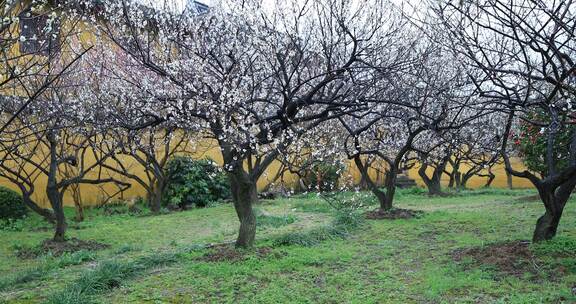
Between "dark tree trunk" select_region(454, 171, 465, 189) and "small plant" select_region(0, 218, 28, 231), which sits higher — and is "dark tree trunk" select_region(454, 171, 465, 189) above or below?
above

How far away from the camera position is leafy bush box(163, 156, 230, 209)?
13680mm

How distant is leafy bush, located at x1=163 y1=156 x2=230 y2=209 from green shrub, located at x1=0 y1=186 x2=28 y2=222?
3436mm

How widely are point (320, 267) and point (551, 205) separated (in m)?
2.65

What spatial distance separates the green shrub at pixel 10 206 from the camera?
36.5ft

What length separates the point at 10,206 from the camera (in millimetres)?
11211

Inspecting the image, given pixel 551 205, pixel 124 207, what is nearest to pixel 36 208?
pixel 124 207

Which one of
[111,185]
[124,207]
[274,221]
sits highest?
[111,185]

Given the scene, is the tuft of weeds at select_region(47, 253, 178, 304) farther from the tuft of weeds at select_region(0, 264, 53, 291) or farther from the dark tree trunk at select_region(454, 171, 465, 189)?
the dark tree trunk at select_region(454, 171, 465, 189)

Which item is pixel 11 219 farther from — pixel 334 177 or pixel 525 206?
pixel 525 206

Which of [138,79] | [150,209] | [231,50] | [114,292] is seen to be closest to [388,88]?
[231,50]

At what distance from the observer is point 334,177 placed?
15617 mm

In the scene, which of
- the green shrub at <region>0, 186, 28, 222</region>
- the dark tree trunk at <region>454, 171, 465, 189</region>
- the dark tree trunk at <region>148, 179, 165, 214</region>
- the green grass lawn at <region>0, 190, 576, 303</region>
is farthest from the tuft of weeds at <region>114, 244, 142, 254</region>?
→ the dark tree trunk at <region>454, 171, 465, 189</region>

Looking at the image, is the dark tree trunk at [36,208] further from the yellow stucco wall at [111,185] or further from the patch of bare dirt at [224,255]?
the patch of bare dirt at [224,255]

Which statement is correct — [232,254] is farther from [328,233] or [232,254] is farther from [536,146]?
[536,146]
